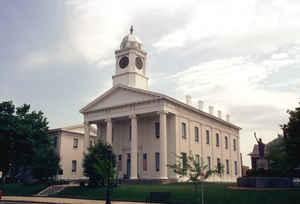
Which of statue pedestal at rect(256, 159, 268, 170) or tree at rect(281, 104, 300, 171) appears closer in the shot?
tree at rect(281, 104, 300, 171)

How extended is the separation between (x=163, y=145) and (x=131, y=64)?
44.0 ft

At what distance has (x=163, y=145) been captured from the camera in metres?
41.9

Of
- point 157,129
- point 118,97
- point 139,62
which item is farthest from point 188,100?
point 118,97

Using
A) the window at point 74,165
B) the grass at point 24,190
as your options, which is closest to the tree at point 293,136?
the grass at point 24,190

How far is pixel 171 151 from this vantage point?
147ft

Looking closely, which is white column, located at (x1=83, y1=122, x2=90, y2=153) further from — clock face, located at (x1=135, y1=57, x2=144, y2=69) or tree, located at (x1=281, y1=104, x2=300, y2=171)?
tree, located at (x1=281, y1=104, x2=300, y2=171)

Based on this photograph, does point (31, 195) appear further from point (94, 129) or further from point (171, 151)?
point (94, 129)

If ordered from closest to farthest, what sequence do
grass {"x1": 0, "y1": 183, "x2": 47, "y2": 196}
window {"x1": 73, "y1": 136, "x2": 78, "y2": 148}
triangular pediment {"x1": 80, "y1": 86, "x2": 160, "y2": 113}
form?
→ grass {"x1": 0, "y1": 183, "x2": 47, "y2": 196}, triangular pediment {"x1": 80, "y1": 86, "x2": 160, "y2": 113}, window {"x1": 73, "y1": 136, "x2": 78, "y2": 148}

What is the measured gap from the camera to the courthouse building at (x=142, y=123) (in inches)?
1720

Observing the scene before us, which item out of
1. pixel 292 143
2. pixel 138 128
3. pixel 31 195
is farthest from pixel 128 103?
pixel 292 143

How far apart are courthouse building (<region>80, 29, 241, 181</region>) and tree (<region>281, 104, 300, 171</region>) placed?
685 inches

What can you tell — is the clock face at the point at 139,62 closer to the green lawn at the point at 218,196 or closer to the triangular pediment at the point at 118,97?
the triangular pediment at the point at 118,97

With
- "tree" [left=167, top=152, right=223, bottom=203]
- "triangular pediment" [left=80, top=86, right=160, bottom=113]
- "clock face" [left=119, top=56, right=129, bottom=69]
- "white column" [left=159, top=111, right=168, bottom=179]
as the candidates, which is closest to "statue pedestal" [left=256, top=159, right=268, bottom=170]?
"tree" [left=167, top=152, right=223, bottom=203]

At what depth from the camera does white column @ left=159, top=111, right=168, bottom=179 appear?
41344 millimetres
